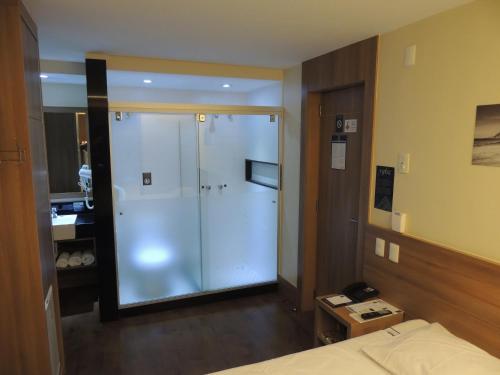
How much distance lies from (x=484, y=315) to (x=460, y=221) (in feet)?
1.57

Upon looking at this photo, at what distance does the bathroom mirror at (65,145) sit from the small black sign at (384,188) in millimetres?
2907

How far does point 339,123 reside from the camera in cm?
296

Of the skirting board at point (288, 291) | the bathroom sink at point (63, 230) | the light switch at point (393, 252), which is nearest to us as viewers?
the light switch at point (393, 252)

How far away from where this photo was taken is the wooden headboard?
5.76 ft

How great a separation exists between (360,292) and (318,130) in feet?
4.90

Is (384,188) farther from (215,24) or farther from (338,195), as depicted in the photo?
(215,24)

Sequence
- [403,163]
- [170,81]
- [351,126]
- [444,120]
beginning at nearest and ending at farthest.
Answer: [444,120]
[403,163]
[351,126]
[170,81]

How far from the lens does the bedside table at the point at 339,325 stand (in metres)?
2.13

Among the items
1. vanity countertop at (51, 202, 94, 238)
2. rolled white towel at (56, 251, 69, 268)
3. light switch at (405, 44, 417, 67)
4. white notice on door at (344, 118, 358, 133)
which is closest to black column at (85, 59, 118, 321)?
vanity countertop at (51, 202, 94, 238)

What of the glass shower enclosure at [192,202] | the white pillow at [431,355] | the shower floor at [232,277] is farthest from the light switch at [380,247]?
the shower floor at [232,277]

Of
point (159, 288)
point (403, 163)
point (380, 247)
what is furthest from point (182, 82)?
point (380, 247)

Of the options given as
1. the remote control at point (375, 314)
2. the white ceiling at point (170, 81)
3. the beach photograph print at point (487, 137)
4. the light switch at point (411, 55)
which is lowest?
the remote control at point (375, 314)

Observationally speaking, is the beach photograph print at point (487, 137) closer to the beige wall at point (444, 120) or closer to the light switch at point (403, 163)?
the beige wall at point (444, 120)

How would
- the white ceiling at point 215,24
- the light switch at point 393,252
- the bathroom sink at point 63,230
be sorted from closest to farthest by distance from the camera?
1. the white ceiling at point 215,24
2. the light switch at point 393,252
3. the bathroom sink at point 63,230
